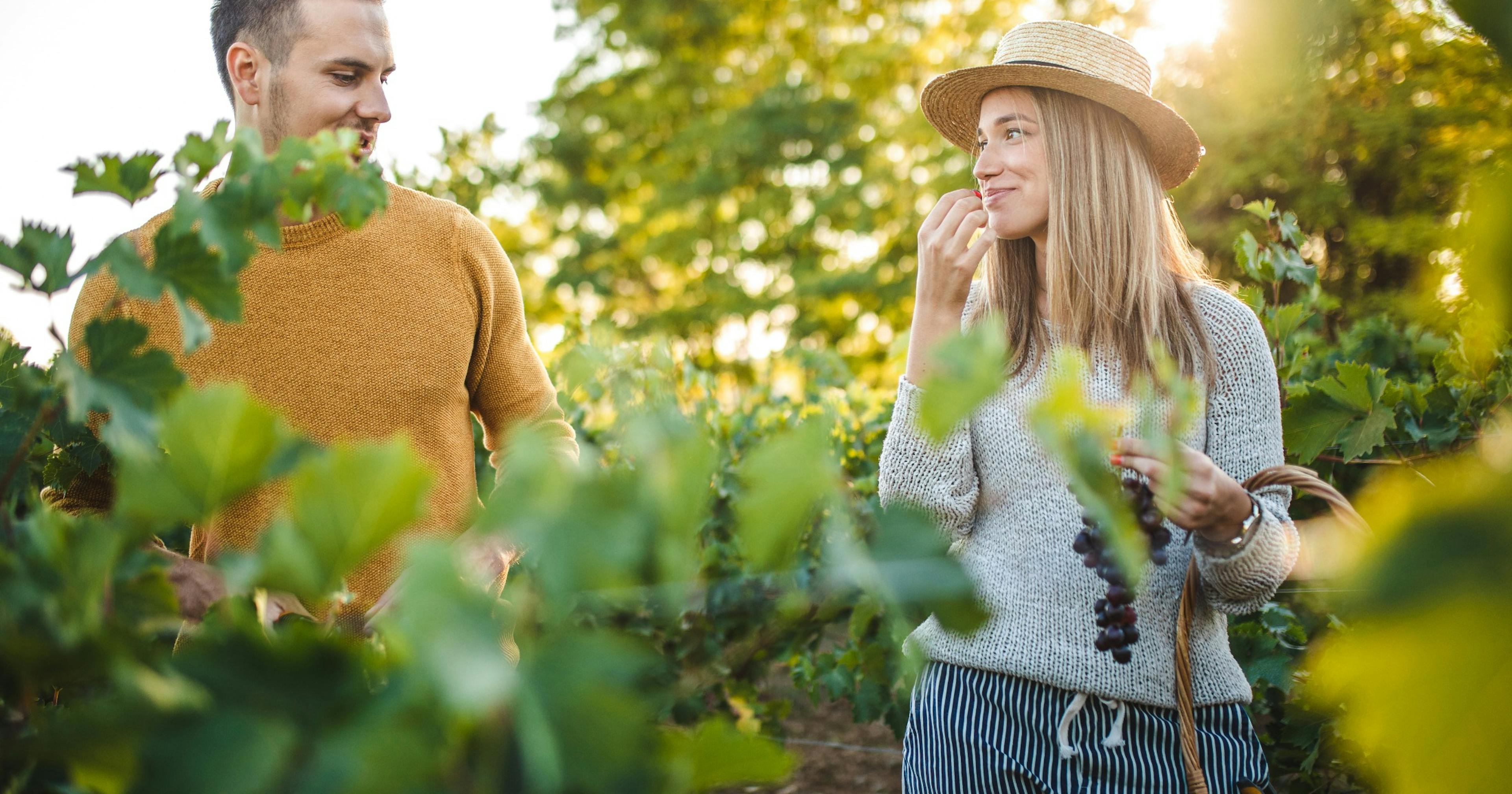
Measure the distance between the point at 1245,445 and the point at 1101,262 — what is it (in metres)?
0.49

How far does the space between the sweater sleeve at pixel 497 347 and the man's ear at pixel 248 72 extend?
0.49 meters

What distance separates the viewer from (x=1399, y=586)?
27 cm

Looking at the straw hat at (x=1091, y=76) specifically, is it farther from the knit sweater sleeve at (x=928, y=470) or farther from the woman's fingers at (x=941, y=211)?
the knit sweater sleeve at (x=928, y=470)

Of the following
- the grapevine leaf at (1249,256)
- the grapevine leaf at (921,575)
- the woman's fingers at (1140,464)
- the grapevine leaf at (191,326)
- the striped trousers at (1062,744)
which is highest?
the grapevine leaf at (191,326)

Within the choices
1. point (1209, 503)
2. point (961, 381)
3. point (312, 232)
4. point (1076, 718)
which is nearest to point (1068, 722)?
point (1076, 718)

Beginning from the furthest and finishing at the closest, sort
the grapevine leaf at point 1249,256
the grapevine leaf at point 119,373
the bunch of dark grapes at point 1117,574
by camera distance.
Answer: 1. the grapevine leaf at point 1249,256
2. the bunch of dark grapes at point 1117,574
3. the grapevine leaf at point 119,373

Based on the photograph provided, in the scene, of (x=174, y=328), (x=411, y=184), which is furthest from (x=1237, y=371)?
(x=411, y=184)

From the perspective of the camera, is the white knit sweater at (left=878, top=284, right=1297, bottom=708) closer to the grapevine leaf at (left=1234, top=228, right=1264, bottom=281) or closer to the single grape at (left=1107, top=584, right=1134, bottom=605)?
the single grape at (left=1107, top=584, right=1134, bottom=605)

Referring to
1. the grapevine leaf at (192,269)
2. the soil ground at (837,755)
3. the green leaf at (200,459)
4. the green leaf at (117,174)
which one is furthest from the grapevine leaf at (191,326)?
the soil ground at (837,755)

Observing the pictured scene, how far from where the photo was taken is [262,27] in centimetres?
198

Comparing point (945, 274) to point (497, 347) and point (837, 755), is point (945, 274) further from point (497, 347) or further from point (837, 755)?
point (837, 755)

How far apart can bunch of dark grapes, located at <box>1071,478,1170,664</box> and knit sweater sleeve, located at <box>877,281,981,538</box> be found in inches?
10.8

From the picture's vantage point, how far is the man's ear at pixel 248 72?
78.2 inches

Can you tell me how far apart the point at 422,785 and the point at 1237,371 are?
1780mm
